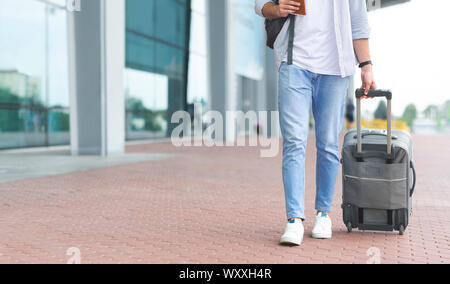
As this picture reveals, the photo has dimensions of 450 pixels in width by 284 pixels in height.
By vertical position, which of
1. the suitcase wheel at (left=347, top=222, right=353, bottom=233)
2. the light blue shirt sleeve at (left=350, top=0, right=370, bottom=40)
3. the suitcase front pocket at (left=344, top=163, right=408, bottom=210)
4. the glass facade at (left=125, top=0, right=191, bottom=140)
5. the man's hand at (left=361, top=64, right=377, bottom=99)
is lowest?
the suitcase wheel at (left=347, top=222, right=353, bottom=233)

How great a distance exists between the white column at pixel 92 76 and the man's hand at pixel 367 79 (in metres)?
8.26

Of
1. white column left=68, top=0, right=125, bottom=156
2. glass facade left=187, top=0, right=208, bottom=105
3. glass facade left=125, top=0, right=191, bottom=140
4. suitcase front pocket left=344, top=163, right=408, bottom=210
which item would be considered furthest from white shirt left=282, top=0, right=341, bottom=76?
glass facade left=187, top=0, right=208, bottom=105

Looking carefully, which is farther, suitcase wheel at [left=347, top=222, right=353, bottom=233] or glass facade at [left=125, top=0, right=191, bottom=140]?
glass facade at [left=125, top=0, right=191, bottom=140]

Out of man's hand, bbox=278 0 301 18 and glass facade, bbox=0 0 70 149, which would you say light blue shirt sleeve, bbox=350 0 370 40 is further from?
glass facade, bbox=0 0 70 149

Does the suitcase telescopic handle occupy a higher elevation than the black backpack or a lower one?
lower

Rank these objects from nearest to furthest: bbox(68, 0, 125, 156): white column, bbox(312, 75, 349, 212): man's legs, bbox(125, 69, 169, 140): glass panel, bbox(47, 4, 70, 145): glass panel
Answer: bbox(312, 75, 349, 212): man's legs < bbox(68, 0, 125, 156): white column < bbox(47, 4, 70, 145): glass panel < bbox(125, 69, 169, 140): glass panel

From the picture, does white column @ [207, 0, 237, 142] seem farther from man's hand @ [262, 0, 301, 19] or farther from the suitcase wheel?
man's hand @ [262, 0, 301, 19]

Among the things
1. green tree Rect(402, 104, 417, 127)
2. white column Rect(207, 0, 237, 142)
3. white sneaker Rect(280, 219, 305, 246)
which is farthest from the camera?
green tree Rect(402, 104, 417, 127)

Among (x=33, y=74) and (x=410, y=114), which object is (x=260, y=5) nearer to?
(x=33, y=74)

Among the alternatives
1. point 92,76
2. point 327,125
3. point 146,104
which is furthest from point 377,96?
point 146,104

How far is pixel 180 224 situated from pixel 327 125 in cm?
127

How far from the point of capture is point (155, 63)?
63.4 feet

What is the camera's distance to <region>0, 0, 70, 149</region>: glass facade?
40.4ft

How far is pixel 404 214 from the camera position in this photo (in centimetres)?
332
